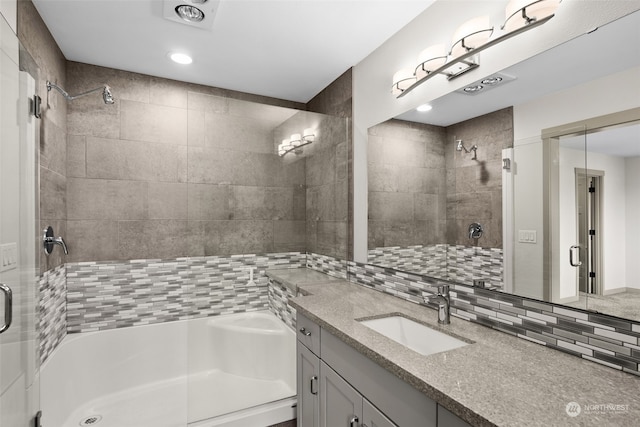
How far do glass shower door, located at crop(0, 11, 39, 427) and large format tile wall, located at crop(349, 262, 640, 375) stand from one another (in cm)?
183

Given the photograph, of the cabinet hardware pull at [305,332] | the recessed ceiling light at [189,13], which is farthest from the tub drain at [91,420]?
the recessed ceiling light at [189,13]

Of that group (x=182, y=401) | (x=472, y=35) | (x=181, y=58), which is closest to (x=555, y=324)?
(x=472, y=35)

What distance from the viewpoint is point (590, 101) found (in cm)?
112

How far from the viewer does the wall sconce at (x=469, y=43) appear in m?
1.25

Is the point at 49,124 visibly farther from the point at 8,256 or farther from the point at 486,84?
the point at 486,84

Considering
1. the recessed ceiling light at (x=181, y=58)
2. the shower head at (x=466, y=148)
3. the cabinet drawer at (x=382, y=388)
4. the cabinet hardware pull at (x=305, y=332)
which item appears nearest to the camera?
the cabinet drawer at (x=382, y=388)

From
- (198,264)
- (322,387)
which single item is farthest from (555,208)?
(198,264)

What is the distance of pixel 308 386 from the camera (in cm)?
169

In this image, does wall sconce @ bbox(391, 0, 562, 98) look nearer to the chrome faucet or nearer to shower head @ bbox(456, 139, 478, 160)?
shower head @ bbox(456, 139, 478, 160)

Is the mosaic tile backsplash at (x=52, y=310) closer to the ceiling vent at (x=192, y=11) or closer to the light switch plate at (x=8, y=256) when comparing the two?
the light switch plate at (x=8, y=256)

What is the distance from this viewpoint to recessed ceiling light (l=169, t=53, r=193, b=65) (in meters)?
2.42

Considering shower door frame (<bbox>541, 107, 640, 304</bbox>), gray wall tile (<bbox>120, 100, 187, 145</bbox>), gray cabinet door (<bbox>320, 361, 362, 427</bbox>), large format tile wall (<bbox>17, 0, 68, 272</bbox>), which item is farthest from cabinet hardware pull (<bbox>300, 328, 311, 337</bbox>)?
gray wall tile (<bbox>120, 100, 187, 145</bbox>)

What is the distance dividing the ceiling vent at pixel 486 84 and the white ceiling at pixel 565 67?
14mm

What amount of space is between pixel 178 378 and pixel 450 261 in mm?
2345
